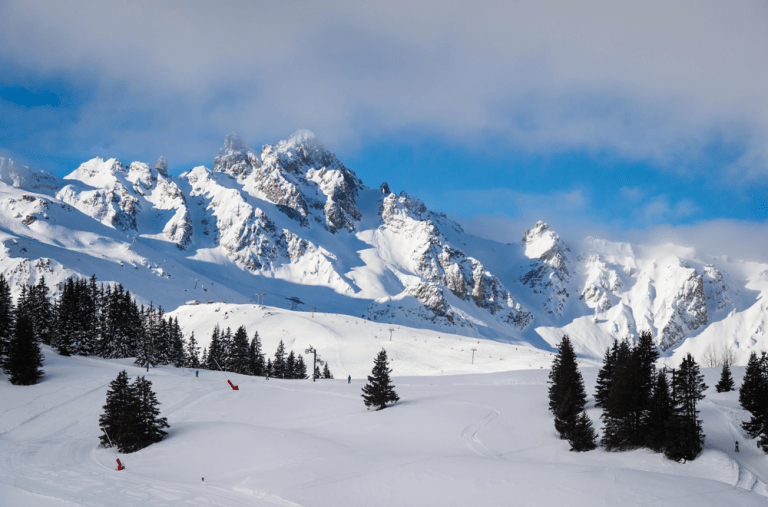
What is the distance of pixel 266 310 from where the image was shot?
149 meters

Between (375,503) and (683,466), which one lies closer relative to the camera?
(375,503)

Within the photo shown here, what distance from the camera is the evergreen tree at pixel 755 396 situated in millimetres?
33156

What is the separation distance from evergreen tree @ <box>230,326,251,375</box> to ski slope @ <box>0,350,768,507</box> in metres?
31.1

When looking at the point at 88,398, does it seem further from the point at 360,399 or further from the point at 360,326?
the point at 360,326

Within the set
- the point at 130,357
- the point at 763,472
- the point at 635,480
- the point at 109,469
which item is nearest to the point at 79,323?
the point at 130,357

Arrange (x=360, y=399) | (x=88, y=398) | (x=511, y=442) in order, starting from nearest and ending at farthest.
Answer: (x=511, y=442) < (x=88, y=398) < (x=360, y=399)

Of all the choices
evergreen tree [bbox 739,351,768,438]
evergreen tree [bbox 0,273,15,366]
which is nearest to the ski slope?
evergreen tree [bbox 739,351,768,438]

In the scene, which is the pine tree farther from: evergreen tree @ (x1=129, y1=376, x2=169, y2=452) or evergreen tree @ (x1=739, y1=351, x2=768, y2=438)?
evergreen tree @ (x1=739, y1=351, x2=768, y2=438)

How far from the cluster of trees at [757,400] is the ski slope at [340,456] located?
0.91m

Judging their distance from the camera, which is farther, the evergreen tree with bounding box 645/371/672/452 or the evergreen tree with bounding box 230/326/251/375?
the evergreen tree with bounding box 230/326/251/375

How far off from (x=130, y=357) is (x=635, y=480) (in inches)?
3075

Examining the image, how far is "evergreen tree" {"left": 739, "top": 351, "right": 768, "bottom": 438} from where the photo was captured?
33.2 m

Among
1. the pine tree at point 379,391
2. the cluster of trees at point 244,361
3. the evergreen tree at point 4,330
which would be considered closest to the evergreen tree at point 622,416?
the pine tree at point 379,391

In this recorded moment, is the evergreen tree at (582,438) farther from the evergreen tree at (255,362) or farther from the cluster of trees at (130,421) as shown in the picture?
the evergreen tree at (255,362)
